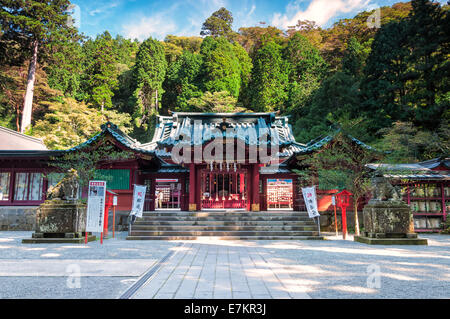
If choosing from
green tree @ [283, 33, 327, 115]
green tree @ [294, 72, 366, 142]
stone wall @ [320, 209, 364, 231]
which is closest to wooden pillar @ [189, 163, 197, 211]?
stone wall @ [320, 209, 364, 231]

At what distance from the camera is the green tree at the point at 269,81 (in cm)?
3600

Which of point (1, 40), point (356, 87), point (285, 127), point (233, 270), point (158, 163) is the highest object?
point (1, 40)

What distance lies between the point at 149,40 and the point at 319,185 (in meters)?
32.7

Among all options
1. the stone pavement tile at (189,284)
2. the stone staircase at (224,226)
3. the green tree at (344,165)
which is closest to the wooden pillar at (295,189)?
the green tree at (344,165)

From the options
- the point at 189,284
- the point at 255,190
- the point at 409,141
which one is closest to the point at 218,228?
the point at 255,190

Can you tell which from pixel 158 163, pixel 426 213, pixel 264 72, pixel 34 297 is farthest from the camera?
pixel 264 72

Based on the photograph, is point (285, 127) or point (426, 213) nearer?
point (426, 213)

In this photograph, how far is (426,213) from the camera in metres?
14.1

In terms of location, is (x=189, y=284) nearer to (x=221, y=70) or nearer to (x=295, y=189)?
(x=295, y=189)

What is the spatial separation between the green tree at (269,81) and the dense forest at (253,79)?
14 cm

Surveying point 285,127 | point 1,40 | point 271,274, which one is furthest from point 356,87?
point 1,40

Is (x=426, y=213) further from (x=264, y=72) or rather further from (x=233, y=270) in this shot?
(x=264, y=72)

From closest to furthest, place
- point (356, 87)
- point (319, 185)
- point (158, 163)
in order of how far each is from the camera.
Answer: point (319, 185)
point (158, 163)
point (356, 87)

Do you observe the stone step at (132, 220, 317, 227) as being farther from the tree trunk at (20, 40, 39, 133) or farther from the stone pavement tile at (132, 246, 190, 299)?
the tree trunk at (20, 40, 39, 133)
